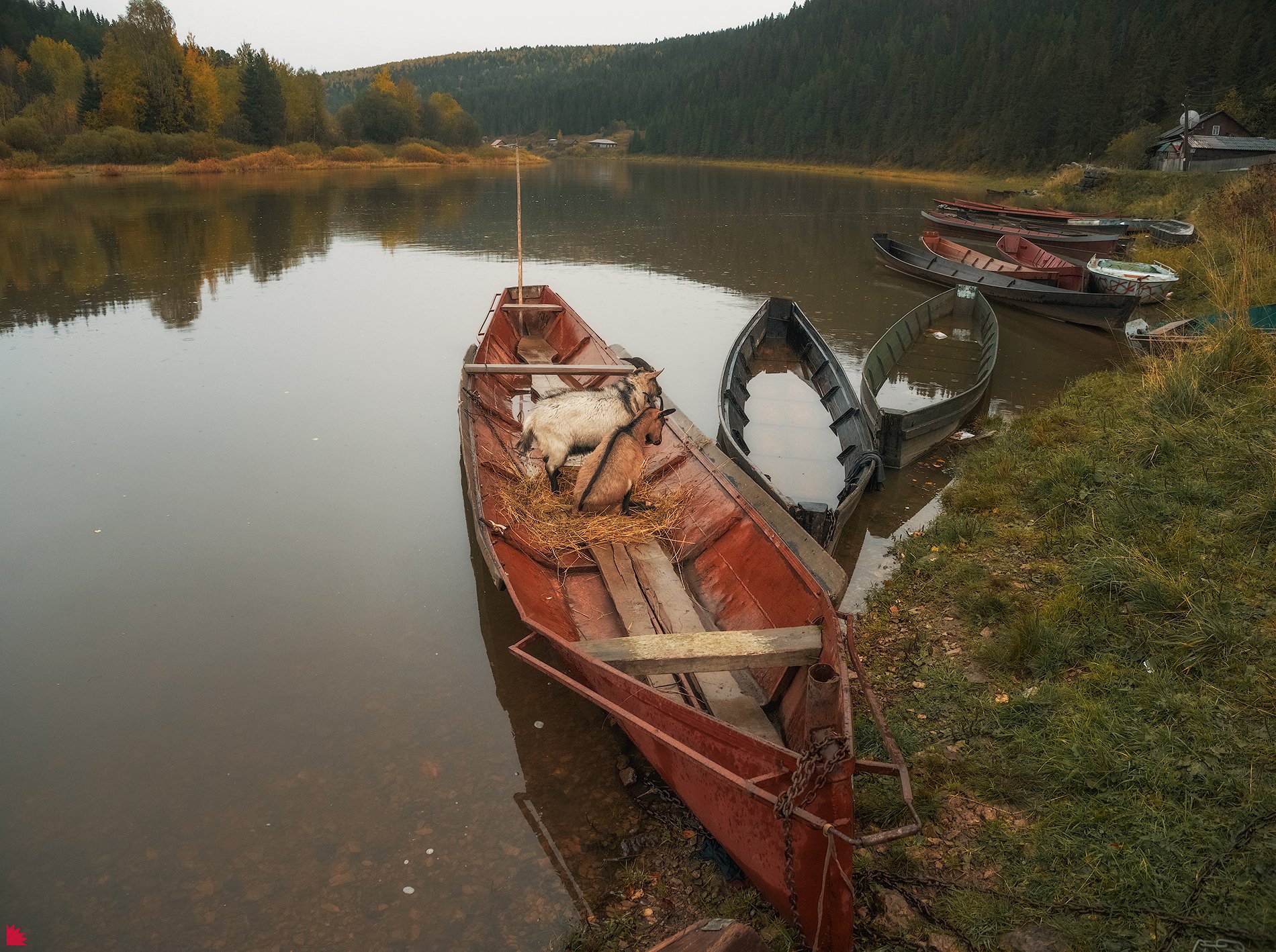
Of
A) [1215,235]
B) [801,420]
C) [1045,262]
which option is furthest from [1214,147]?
[801,420]

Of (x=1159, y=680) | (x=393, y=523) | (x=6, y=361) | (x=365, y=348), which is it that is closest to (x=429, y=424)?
(x=393, y=523)

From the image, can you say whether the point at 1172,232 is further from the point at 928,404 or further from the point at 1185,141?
the point at 1185,141

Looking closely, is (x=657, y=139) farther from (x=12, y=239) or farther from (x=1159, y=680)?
(x=1159, y=680)

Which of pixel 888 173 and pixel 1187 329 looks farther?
pixel 888 173

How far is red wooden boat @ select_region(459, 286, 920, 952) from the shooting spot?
366 centimetres

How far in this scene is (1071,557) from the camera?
6.52 metres

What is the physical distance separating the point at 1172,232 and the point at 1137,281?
10.1 meters

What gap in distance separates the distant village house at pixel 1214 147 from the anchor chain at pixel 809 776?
4146 cm

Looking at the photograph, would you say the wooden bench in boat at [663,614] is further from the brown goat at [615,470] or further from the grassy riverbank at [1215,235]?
the grassy riverbank at [1215,235]

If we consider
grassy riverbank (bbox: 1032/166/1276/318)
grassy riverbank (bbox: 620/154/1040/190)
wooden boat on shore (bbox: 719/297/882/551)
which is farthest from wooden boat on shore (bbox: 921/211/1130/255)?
grassy riverbank (bbox: 620/154/1040/190)

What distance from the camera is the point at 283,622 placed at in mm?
6871

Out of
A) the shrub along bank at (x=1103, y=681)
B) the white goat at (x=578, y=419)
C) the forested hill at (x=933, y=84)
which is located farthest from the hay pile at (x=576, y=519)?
the forested hill at (x=933, y=84)

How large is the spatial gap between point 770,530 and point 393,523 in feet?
15.5

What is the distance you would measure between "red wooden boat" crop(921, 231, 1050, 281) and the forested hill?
38228mm
